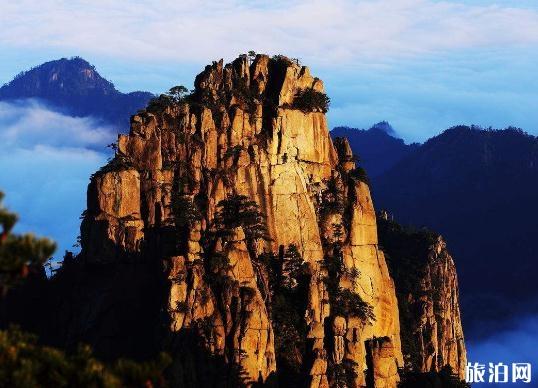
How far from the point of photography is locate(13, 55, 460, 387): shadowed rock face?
264ft

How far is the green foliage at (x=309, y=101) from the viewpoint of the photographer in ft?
306

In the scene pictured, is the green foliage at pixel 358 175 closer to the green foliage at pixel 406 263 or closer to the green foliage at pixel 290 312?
the green foliage at pixel 290 312

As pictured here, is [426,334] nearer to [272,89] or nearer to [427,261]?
[427,261]

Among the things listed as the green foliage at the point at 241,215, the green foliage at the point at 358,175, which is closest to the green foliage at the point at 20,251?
the green foliage at the point at 241,215

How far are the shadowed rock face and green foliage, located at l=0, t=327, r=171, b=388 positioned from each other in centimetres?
4154

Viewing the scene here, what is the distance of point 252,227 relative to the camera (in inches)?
3442

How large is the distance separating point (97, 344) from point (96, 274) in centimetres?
766

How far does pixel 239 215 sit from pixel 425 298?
34.2 m

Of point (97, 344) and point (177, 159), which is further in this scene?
point (177, 159)

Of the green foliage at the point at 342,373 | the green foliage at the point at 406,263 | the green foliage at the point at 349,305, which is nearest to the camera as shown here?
the green foliage at the point at 342,373

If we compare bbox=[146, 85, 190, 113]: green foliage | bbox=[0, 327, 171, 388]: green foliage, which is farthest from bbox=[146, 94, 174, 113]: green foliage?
bbox=[0, 327, 171, 388]: green foliage

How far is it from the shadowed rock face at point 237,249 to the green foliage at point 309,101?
1.06 ft

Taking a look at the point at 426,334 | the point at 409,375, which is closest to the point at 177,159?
the point at 409,375

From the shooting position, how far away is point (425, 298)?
377 feet
